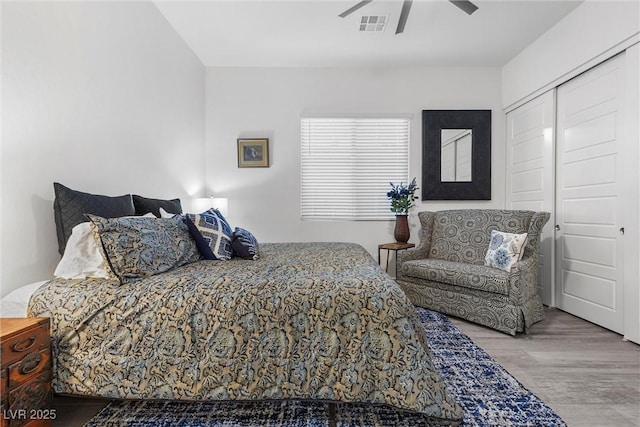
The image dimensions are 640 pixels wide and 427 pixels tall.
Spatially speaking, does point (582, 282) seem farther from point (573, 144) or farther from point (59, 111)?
point (59, 111)

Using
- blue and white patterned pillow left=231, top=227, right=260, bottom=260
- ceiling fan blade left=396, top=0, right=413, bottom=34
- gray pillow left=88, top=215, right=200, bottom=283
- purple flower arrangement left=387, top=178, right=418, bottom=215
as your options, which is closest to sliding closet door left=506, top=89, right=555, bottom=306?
purple flower arrangement left=387, top=178, right=418, bottom=215

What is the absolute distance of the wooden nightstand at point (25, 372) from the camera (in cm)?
122

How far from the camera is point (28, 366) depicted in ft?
4.32

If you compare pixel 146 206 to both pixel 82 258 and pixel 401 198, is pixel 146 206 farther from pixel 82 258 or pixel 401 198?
pixel 401 198

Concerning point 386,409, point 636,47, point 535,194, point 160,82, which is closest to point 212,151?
point 160,82

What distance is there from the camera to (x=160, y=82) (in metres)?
2.98

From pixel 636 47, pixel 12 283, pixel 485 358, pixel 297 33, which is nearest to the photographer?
pixel 12 283

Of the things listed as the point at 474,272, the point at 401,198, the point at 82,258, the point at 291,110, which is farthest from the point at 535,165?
the point at 82,258

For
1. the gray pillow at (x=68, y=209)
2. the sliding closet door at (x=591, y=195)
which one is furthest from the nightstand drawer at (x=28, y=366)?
the sliding closet door at (x=591, y=195)

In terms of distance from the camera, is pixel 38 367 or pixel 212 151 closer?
pixel 38 367

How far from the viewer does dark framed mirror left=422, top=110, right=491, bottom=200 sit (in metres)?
4.06

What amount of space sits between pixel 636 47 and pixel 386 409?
312 cm

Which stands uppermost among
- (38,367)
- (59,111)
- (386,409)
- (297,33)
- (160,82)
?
(297,33)

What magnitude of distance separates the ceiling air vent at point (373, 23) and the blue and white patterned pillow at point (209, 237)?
235cm
